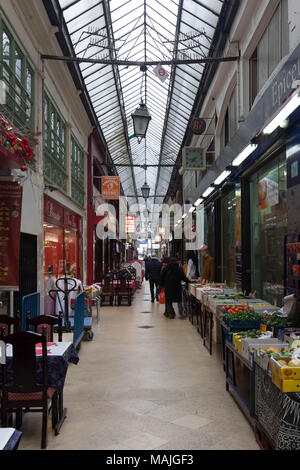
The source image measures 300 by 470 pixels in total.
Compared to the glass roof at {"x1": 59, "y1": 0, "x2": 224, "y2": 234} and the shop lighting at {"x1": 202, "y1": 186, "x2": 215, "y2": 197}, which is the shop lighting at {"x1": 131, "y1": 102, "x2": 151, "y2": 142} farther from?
the shop lighting at {"x1": 202, "y1": 186, "x2": 215, "y2": 197}

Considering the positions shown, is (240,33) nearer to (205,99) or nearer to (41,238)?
(205,99)

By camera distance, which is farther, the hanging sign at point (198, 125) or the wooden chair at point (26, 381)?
the hanging sign at point (198, 125)

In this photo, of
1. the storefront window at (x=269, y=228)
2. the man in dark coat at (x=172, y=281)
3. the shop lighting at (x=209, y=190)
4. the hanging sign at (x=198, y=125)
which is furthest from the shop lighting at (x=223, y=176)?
the man in dark coat at (x=172, y=281)

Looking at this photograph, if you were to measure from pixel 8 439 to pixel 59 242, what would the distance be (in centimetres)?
957

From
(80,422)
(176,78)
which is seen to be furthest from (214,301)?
(176,78)

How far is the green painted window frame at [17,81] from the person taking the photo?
665cm

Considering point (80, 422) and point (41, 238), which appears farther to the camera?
point (41, 238)

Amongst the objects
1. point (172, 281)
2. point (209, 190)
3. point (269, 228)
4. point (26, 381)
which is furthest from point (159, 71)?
point (26, 381)

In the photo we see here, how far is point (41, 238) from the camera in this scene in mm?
8930

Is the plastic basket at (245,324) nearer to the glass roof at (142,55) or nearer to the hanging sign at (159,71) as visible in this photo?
the glass roof at (142,55)

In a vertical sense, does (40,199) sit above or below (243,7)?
below

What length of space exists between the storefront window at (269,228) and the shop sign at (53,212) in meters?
4.68

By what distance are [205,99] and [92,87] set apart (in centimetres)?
389
